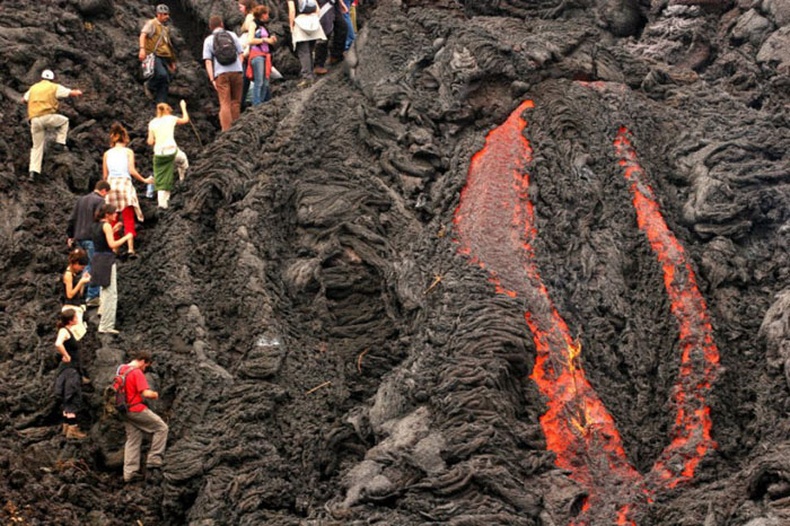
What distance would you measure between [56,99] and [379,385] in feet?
27.7

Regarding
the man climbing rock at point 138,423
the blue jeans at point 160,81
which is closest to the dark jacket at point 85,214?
the man climbing rock at point 138,423

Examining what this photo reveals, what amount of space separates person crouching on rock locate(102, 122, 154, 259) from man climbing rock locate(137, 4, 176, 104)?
3.69 m

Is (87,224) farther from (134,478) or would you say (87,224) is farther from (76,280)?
(134,478)

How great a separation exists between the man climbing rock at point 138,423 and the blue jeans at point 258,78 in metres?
7.46

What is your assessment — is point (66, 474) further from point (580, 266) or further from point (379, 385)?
point (580, 266)

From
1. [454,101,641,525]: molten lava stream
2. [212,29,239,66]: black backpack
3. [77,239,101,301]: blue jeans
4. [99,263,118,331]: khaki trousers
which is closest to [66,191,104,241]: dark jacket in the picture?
[77,239,101,301]: blue jeans

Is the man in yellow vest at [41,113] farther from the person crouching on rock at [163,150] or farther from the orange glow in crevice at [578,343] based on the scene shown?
the orange glow in crevice at [578,343]

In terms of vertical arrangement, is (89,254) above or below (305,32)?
below

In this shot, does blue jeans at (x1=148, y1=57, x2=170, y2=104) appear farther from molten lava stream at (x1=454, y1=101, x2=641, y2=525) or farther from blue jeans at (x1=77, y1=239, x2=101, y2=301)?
molten lava stream at (x1=454, y1=101, x2=641, y2=525)

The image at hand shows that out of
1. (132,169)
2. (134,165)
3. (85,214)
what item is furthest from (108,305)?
(134,165)

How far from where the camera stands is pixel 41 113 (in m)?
27.1

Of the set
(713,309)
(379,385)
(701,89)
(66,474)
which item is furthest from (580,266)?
(66,474)

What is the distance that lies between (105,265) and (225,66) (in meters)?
5.42

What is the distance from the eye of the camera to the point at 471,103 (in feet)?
91.7
